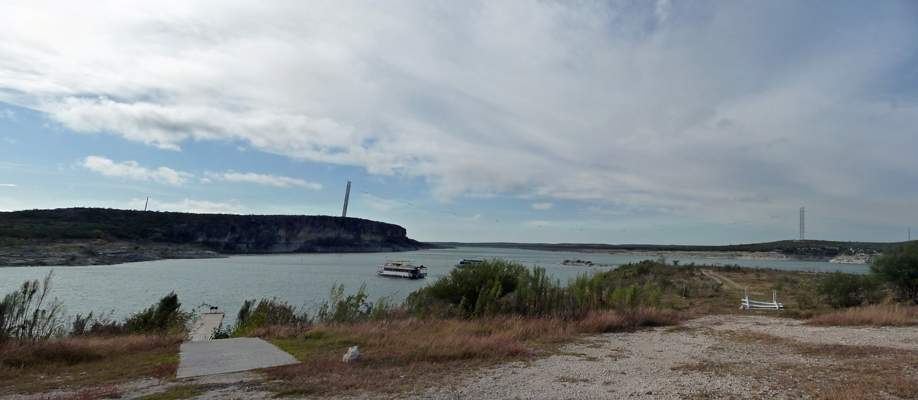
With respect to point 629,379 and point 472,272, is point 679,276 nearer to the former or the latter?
point 472,272

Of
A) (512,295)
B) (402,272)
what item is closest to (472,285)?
(512,295)

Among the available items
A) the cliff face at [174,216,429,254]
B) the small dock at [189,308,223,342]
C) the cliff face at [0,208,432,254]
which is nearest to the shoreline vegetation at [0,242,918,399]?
the small dock at [189,308,223,342]

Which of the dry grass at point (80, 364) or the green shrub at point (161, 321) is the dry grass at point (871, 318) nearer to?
the dry grass at point (80, 364)

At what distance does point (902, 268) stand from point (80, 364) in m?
24.9

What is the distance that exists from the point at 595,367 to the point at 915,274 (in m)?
17.4

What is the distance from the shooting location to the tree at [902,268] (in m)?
17.0

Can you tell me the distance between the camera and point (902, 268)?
17297 millimetres

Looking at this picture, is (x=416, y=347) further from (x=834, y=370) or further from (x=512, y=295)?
(x=512, y=295)

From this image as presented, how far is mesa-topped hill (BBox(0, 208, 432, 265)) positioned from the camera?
70625 mm

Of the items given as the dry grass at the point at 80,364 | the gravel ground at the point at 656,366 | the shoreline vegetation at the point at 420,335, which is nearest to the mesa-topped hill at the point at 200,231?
the shoreline vegetation at the point at 420,335

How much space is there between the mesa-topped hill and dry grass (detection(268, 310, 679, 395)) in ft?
227

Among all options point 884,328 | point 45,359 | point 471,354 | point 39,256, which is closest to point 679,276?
point 884,328

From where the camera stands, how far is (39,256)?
53.7 m

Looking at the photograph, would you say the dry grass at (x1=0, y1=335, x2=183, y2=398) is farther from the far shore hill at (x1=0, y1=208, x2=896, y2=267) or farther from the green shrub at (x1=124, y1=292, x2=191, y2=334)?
the far shore hill at (x1=0, y1=208, x2=896, y2=267)
